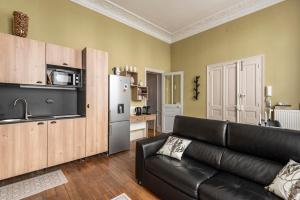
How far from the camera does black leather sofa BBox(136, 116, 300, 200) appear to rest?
1.52m

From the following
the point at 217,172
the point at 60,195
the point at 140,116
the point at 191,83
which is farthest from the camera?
the point at 191,83

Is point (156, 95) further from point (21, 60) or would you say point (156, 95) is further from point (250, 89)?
point (21, 60)

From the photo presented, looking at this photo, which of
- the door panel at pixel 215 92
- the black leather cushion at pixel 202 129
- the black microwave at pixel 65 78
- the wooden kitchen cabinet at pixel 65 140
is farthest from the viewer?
the door panel at pixel 215 92

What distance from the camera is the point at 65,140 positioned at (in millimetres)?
2814

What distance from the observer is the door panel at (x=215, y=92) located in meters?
4.43

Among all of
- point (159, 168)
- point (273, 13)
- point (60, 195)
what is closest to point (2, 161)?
point (60, 195)

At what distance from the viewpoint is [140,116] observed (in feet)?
14.5

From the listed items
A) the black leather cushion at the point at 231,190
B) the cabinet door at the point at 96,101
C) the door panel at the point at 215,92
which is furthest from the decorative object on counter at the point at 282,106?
the cabinet door at the point at 96,101

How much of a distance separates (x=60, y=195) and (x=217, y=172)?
6.79 ft

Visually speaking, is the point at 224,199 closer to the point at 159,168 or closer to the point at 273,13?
the point at 159,168

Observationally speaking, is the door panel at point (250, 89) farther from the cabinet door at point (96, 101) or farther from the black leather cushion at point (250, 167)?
the cabinet door at point (96, 101)

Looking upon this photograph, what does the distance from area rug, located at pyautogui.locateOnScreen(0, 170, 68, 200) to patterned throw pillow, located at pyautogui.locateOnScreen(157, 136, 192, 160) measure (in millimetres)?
1612

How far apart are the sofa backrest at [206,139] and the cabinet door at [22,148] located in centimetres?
237

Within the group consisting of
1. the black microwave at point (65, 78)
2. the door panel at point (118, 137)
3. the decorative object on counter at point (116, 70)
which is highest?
the decorative object on counter at point (116, 70)
